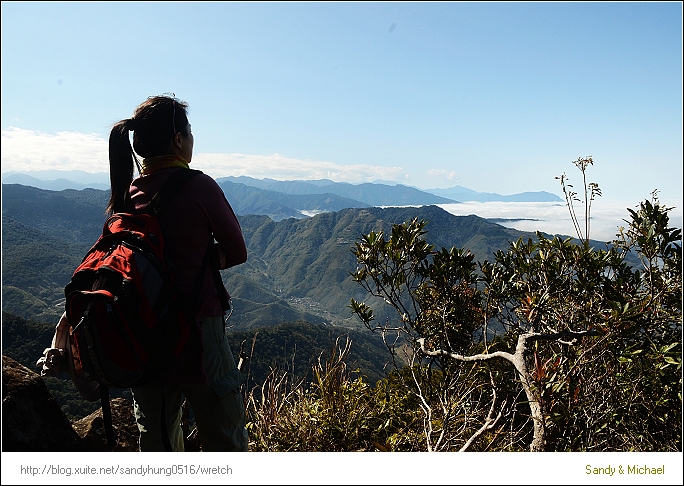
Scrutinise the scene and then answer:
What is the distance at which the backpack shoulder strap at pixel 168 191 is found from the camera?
1683mm

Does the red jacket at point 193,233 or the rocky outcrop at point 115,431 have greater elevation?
the red jacket at point 193,233

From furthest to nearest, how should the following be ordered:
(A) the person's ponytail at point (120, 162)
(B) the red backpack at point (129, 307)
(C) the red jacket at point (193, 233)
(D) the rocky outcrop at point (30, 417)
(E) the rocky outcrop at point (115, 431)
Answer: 1. (E) the rocky outcrop at point (115, 431)
2. (D) the rocky outcrop at point (30, 417)
3. (A) the person's ponytail at point (120, 162)
4. (C) the red jacket at point (193, 233)
5. (B) the red backpack at point (129, 307)

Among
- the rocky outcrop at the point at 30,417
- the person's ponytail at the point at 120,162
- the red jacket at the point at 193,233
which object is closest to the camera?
the red jacket at the point at 193,233

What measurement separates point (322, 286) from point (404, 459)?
194 meters

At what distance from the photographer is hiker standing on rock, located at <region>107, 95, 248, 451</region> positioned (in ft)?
5.53

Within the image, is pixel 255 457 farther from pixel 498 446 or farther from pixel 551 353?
pixel 551 353

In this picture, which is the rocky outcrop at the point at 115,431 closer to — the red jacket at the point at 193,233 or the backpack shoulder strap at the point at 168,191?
the red jacket at the point at 193,233

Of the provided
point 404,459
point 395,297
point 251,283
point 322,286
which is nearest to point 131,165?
point 404,459

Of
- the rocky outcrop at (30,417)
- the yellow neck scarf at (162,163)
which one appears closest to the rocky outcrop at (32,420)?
the rocky outcrop at (30,417)

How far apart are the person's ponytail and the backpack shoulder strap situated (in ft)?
0.71

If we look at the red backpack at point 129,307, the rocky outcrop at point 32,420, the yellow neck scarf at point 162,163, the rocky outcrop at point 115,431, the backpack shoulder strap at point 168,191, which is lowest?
the rocky outcrop at point 115,431

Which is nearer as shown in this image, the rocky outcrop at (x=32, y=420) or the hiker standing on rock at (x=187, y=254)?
the hiker standing on rock at (x=187, y=254)

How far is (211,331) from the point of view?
173cm

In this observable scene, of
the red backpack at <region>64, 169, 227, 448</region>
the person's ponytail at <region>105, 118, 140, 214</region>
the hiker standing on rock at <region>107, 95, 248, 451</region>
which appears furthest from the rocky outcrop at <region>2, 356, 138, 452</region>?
the person's ponytail at <region>105, 118, 140, 214</region>
